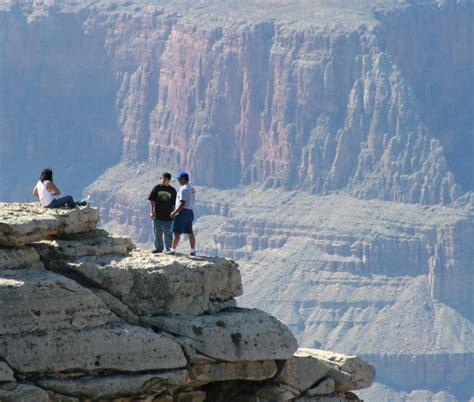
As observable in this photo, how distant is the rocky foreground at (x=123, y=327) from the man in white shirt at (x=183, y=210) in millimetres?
1205

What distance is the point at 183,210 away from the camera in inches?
1743

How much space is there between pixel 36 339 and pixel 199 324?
11.9 ft

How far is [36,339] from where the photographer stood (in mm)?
39938

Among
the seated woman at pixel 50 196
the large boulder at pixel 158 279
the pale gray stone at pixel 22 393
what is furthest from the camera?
the seated woman at pixel 50 196

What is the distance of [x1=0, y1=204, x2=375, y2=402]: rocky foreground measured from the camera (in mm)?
40031

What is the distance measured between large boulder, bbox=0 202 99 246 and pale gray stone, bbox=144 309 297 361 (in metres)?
2.14

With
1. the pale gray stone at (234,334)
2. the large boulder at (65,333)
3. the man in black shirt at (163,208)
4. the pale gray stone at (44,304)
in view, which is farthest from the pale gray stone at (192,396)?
the man in black shirt at (163,208)

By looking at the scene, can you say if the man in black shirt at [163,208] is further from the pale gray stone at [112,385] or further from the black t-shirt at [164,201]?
the pale gray stone at [112,385]

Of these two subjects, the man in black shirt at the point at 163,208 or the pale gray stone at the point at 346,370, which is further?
the pale gray stone at the point at 346,370

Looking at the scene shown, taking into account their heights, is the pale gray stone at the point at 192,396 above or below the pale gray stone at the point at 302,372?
below

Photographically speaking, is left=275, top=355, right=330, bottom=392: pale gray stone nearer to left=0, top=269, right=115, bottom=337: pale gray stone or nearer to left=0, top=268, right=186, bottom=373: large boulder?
left=0, top=268, right=186, bottom=373: large boulder

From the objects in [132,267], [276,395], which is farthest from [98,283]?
[276,395]

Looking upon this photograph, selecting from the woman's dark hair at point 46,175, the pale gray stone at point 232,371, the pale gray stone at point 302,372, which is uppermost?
the woman's dark hair at point 46,175

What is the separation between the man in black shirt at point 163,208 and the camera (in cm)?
4422
